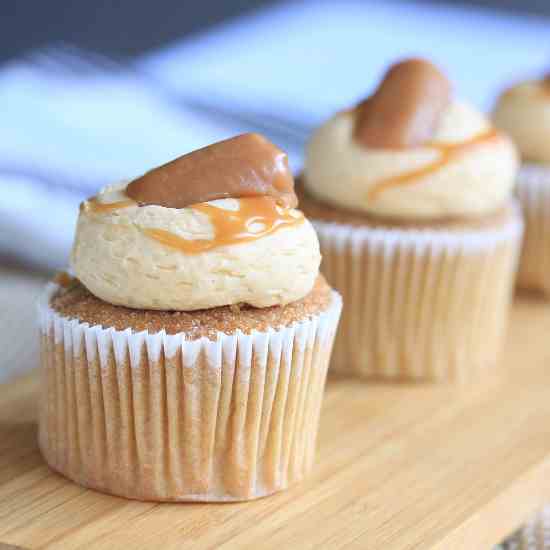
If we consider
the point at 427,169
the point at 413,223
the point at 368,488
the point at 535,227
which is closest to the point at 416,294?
the point at 413,223

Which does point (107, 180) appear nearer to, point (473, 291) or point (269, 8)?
point (473, 291)

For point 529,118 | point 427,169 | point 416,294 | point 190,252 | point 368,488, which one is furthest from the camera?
point 529,118

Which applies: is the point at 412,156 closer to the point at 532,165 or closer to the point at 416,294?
the point at 416,294

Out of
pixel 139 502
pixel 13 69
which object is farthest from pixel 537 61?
pixel 139 502

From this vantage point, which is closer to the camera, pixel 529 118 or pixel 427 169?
pixel 427 169

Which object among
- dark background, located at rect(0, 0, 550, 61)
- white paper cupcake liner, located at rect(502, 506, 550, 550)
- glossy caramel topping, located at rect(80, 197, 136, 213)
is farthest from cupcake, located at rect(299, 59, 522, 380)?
dark background, located at rect(0, 0, 550, 61)

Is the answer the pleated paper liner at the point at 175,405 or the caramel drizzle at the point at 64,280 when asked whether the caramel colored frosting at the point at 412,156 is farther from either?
the caramel drizzle at the point at 64,280
